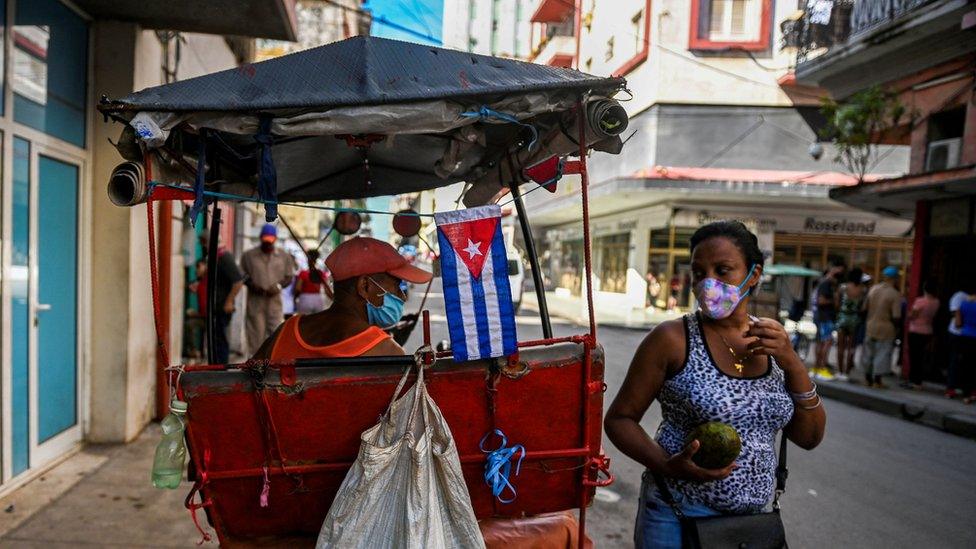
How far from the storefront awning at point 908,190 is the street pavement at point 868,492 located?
368 centimetres

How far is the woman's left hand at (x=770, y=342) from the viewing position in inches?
79.6

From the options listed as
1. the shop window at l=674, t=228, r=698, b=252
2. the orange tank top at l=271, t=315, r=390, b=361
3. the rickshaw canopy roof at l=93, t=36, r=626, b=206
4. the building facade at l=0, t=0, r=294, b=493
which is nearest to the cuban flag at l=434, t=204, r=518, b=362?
the rickshaw canopy roof at l=93, t=36, r=626, b=206

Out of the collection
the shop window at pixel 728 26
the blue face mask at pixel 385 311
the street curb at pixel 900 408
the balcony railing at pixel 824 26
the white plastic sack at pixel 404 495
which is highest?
the shop window at pixel 728 26

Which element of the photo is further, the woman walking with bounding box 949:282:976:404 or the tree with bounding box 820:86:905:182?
the tree with bounding box 820:86:905:182

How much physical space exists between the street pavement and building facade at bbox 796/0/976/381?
4.00 metres

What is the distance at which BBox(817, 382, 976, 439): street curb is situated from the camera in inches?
314

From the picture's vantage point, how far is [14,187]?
14.1 ft

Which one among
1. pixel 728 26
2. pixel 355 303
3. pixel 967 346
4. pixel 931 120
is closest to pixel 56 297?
pixel 355 303

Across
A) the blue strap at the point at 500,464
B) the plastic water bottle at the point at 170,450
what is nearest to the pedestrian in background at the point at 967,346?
the blue strap at the point at 500,464

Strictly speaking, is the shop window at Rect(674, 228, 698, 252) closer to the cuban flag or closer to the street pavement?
the street pavement

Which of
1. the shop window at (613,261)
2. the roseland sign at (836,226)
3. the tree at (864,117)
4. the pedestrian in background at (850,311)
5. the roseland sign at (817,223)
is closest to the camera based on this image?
the pedestrian in background at (850,311)

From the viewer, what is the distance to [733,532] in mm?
2027

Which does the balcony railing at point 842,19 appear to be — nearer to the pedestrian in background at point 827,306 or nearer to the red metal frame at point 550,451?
the pedestrian in background at point 827,306

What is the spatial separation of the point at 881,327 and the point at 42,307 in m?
10.6
